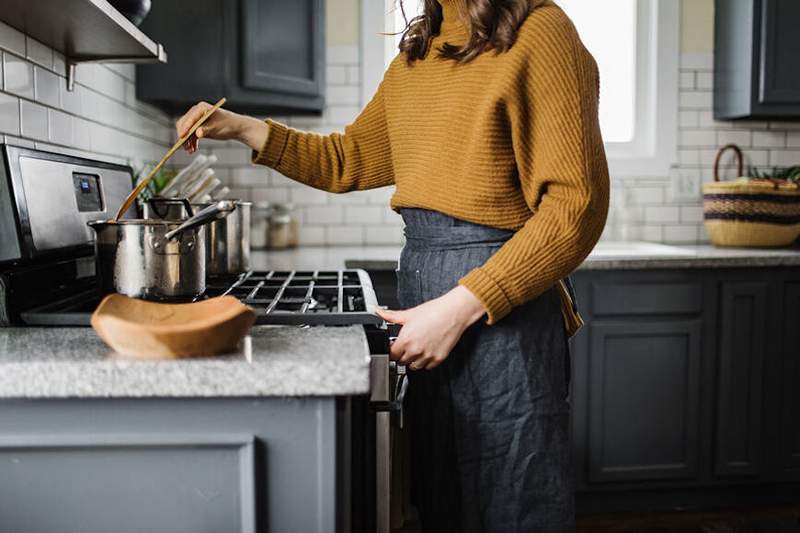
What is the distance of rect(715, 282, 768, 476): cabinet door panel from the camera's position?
2.67m

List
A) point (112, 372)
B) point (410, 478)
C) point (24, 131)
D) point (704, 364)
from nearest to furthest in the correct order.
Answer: point (112, 372) < point (410, 478) < point (24, 131) < point (704, 364)

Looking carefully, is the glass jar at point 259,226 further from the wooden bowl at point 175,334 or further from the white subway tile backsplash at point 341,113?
the wooden bowl at point 175,334

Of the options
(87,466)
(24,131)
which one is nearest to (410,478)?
(87,466)

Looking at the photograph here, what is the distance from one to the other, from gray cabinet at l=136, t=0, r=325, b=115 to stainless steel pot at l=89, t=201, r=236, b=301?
1.51 metres

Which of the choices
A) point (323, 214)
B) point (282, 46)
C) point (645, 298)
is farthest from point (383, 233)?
point (645, 298)

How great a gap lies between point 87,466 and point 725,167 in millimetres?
3034

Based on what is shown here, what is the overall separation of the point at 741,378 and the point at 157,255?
7.26 ft

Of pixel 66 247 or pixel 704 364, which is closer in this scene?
pixel 66 247

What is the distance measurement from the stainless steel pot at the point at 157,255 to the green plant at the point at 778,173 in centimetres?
255

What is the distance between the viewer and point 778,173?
128 inches

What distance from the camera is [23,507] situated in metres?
0.94

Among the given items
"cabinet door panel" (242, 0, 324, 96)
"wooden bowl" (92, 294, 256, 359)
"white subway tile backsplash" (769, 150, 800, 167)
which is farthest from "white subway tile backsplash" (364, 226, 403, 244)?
"wooden bowl" (92, 294, 256, 359)

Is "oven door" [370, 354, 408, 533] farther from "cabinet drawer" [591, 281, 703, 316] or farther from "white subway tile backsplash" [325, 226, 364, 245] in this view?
"white subway tile backsplash" [325, 226, 364, 245]

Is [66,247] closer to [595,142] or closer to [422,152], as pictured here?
[422,152]
